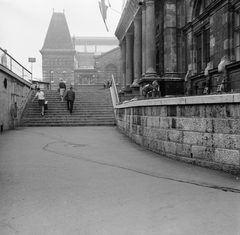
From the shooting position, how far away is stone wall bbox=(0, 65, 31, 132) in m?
13.4

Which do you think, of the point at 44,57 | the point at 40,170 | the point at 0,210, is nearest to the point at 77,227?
the point at 0,210

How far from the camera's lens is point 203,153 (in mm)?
6340

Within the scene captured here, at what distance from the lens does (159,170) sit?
6055mm

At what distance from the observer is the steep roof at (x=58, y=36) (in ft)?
176

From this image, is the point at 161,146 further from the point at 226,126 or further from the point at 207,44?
the point at 207,44

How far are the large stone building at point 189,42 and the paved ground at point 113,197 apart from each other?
289 inches

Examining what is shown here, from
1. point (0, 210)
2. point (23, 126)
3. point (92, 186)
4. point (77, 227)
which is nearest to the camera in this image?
point (77, 227)

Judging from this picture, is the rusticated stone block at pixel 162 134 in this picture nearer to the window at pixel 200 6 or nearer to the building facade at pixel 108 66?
the window at pixel 200 6

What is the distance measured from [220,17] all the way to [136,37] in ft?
29.3

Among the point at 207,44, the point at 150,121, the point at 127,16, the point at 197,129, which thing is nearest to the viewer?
the point at 197,129

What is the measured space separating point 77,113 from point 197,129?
41.5ft

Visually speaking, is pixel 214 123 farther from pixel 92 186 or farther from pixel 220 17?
pixel 220 17

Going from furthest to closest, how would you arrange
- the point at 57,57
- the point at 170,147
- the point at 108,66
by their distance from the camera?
1. the point at 57,57
2. the point at 108,66
3. the point at 170,147

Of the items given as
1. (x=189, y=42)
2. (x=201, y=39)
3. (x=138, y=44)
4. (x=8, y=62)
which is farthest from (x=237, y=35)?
(x=8, y=62)
